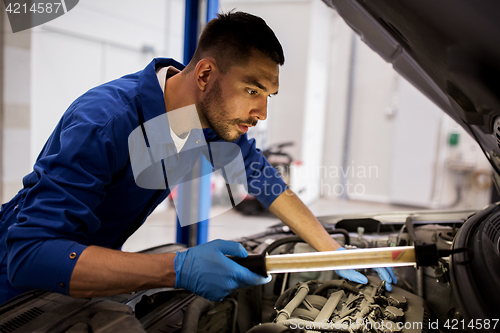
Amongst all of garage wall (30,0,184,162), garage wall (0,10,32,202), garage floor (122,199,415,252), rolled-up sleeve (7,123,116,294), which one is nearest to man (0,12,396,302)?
rolled-up sleeve (7,123,116,294)

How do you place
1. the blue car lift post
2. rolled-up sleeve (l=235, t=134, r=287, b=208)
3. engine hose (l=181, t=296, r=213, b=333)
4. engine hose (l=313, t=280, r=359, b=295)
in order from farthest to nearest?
the blue car lift post
rolled-up sleeve (l=235, t=134, r=287, b=208)
engine hose (l=313, t=280, r=359, b=295)
engine hose (l=181, t=296, r=213, b=333)

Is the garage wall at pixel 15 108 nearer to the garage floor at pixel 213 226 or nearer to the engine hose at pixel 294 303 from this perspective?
the garage floor at pixel 213 226

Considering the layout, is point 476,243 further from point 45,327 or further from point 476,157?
point 476,157

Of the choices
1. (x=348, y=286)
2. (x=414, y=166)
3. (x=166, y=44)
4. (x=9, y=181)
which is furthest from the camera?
(x=414, y=166)

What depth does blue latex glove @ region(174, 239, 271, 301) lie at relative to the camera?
0.89 metres

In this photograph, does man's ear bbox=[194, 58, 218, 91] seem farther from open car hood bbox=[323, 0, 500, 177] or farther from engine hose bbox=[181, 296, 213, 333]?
engine hose bbox=[181, 296, 213, 333]

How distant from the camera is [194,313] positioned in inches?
36.7

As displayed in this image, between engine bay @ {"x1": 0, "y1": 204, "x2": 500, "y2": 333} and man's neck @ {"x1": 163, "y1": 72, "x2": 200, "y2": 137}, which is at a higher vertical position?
man's neck @ {"x1": 163, "y1": 72, "x2": 200, "y2": 137}

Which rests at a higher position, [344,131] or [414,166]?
[344,131]

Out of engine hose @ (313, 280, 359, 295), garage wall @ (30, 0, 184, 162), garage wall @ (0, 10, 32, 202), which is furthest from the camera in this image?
garage wall @ (30, 0, 184, 162)

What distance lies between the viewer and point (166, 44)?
155 inches

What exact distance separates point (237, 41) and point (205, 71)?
0.49ft

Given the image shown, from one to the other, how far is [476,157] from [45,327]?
577 cm

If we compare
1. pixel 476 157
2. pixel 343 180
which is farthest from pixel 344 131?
pixel 476 157
